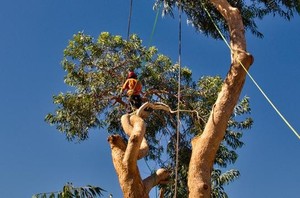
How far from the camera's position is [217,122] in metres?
6.00

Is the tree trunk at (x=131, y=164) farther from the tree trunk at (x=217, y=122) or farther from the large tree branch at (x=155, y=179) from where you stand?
the tree trunk at (x=217, y=122)

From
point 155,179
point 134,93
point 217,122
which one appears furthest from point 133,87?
point 217,122

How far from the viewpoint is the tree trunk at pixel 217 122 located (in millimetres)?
5695

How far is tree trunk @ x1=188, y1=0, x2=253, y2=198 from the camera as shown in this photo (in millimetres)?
5695

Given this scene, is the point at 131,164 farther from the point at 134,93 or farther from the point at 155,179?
the point at 134,93

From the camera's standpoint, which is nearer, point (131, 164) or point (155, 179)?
point (131, 164)

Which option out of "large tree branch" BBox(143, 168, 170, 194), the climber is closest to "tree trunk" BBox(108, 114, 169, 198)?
"large tree branch" BBox(143, 168, 170, 194)

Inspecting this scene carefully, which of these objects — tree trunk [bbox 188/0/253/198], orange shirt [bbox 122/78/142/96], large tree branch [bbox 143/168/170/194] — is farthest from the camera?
orange shirt [bbox 122/78/142/96]

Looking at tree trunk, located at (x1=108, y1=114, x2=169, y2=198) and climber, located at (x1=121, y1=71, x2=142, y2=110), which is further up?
climber, located at (x1=121, y1=71, x2=142, y2=110)

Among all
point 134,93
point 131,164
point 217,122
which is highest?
point 134,93

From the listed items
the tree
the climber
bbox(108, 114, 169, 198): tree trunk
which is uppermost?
the tree

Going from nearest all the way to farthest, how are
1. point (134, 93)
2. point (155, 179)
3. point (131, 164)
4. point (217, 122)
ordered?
point (131, 164), point (217, 122), point (155, 179), point (134, 93)

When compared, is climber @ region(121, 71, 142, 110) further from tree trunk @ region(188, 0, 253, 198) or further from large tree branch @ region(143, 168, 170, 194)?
tree trunk @ region(188, 0, 253, 198)

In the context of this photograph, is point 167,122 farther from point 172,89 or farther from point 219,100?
point 219,100
